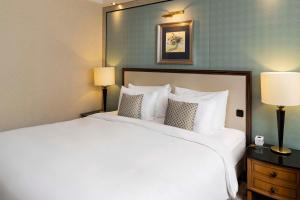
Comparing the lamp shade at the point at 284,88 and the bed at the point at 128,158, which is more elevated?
the lamp shade at the point at 284,88

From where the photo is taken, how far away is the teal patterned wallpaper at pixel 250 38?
2.36m

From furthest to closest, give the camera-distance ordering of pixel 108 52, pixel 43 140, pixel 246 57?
1. pixel 108 52
2. pixel 246 57
3. pixel 43 140

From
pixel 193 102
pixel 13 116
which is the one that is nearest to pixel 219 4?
pixel 193 102

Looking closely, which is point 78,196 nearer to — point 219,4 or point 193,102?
point 193,102

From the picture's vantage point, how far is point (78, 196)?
1270 millimetres

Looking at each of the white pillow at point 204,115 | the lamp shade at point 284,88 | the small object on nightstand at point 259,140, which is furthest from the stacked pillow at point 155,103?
the lamp shade at point 284,88

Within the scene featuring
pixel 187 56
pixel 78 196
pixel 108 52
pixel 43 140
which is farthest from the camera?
pixel 108 52

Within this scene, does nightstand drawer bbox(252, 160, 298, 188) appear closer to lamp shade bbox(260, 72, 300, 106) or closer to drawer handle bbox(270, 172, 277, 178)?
drawer handle bbox(270, 172, 277, 178)

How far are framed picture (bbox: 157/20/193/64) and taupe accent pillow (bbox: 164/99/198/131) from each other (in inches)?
31.8

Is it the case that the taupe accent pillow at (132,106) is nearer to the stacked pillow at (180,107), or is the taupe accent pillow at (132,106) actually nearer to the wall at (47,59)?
the stacked pillow at (180,107)

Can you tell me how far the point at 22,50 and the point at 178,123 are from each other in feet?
7.69

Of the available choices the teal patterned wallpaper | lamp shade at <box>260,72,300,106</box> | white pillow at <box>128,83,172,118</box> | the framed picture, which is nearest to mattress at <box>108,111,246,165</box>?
the teal patterned wallpaper

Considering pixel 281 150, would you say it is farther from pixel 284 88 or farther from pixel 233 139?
pixel 284 88

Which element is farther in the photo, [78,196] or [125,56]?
[125,56]
